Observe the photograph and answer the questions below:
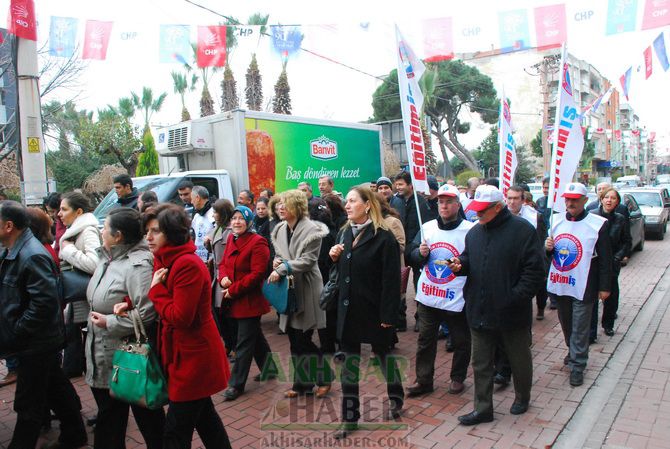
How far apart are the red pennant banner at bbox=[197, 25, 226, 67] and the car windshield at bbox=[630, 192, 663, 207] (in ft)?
45.9

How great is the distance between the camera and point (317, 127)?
1045cm

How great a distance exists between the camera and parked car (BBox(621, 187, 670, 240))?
15305 millimetres

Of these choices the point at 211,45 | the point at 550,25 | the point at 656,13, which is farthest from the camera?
the point at 211,45

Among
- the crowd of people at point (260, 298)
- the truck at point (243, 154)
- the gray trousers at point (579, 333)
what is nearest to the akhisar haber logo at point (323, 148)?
the truck at point (243, 154)

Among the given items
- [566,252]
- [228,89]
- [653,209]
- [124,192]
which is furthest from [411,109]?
[228,89]

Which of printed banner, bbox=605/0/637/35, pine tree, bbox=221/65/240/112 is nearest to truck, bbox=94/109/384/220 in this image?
printed banner, bbox=605/0/637/35

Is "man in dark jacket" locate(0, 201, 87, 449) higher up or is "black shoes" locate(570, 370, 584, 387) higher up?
"man in dark jacket" locate(0, 201, 87, 449)

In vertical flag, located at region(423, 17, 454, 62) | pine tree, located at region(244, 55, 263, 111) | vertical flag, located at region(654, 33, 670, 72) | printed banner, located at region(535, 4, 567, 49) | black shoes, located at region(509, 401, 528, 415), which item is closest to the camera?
black shoes, located at region(509, 401, 528, 415)

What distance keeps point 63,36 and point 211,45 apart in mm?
2746

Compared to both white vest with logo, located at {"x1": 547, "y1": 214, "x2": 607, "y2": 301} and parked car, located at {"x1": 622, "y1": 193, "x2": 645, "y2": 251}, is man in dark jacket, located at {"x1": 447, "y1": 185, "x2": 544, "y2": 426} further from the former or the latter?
parked car, located at {"x1": 622, "y1": 193, "x2": 645, "y2": 251}

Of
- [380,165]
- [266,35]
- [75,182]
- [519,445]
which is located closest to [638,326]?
[519,445]

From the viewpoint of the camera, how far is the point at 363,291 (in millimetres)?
3705

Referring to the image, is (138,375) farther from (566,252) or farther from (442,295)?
(566,252)

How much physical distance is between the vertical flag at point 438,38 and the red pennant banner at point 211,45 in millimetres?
4297
